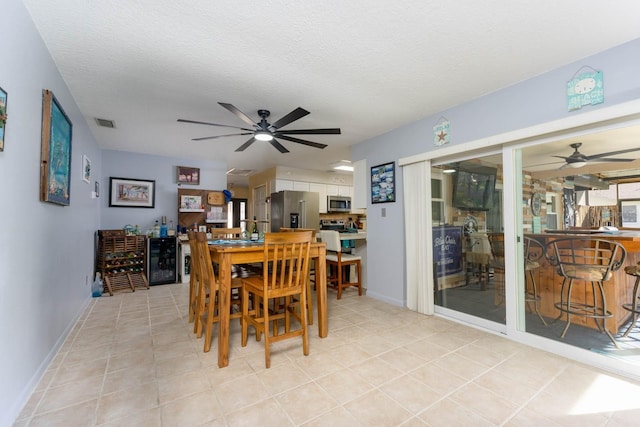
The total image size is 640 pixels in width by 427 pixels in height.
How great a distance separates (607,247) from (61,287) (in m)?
4.80

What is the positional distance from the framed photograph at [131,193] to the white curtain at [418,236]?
4528mm

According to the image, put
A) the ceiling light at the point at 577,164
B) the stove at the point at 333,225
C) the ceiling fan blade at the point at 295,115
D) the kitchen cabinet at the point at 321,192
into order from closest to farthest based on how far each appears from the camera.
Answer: the ceiling light at the point at 577,164, the ceiling fan blade at the point at 295,115, the stove at the point at 333,225, the kitchen cabinet at the point at 321,192

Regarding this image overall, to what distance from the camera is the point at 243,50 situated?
6.95ft

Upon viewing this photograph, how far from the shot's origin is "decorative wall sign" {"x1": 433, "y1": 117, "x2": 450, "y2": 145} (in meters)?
3.21

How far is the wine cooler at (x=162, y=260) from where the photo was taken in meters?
4.81

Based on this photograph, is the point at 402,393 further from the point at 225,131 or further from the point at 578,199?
the point at 225,131

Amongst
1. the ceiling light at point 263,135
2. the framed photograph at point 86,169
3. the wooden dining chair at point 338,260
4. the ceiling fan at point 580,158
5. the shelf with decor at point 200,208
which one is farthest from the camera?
the shelf with decor at point 200,208

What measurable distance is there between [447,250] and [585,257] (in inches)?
50.4

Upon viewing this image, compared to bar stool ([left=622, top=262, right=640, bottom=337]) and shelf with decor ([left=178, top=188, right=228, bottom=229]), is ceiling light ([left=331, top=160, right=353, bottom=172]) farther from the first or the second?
bar stool ([left=622, top=262, right=640, bottom=337])

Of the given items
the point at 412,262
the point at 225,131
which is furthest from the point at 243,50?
the point at 412,262

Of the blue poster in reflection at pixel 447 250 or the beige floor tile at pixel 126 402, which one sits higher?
the blue poster in reflection at pixel 447 250

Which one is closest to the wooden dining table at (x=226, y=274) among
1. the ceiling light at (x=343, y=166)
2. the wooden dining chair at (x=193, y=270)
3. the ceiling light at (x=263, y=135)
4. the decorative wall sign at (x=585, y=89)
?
the wooden dining chair at (x=193, y=270)

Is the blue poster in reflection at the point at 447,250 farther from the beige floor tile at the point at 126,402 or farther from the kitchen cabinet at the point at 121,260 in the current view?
the kitchen cabinet at the point at 121,260

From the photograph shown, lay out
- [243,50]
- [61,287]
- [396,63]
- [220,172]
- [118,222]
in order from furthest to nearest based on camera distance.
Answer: [220,172] → [118,222] → [61,287] → [396,63] → [243,50]
